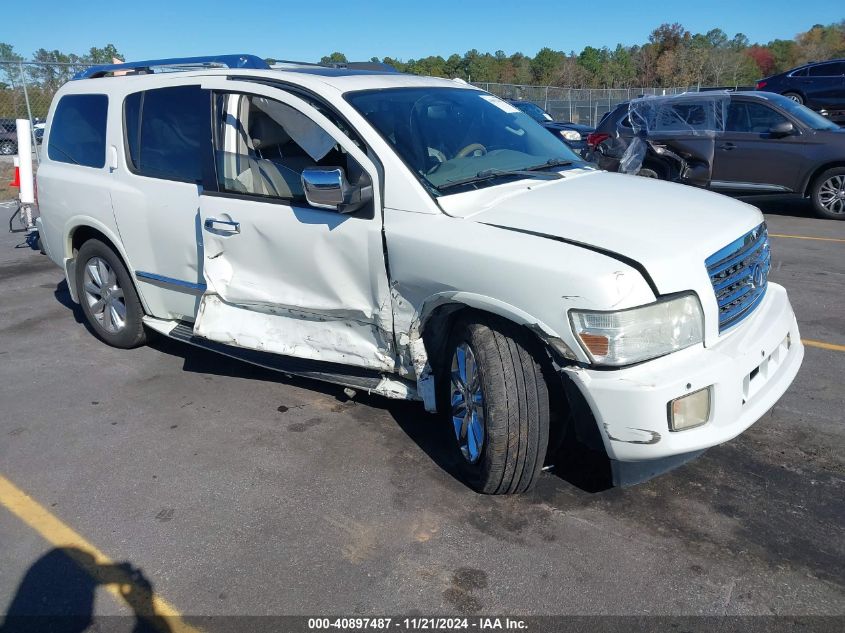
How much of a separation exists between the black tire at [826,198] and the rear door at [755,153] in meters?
0.28

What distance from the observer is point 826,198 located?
9.97 metres

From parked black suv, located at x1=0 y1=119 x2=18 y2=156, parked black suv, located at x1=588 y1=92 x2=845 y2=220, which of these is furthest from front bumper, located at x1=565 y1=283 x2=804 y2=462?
parked black suv, located at x1=0 y1=119 x2=18 y2=156

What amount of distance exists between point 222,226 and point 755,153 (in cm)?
850

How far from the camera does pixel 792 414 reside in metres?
4.17

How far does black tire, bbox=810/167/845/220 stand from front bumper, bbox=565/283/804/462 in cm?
803

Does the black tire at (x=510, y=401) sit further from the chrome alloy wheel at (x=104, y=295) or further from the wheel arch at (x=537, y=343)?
the chrome alloy wheel at (x=104, y=295)

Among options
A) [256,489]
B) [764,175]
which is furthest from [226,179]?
[764,175]

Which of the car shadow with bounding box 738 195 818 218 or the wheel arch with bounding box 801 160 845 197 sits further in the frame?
the car shadow with bounding box 738 195 818 218

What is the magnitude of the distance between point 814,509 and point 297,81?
3377 millimetres

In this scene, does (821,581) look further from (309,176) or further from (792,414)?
(309,176)

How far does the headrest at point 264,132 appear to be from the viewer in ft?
13.7

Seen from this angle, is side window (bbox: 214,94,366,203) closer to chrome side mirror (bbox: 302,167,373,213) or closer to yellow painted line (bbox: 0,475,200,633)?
chrome side mirror (bbox: 302,167,373,213)

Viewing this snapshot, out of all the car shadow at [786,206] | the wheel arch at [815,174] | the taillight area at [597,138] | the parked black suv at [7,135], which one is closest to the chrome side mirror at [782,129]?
the wheel arch at [815,174]

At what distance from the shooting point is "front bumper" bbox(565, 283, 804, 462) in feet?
9.28
